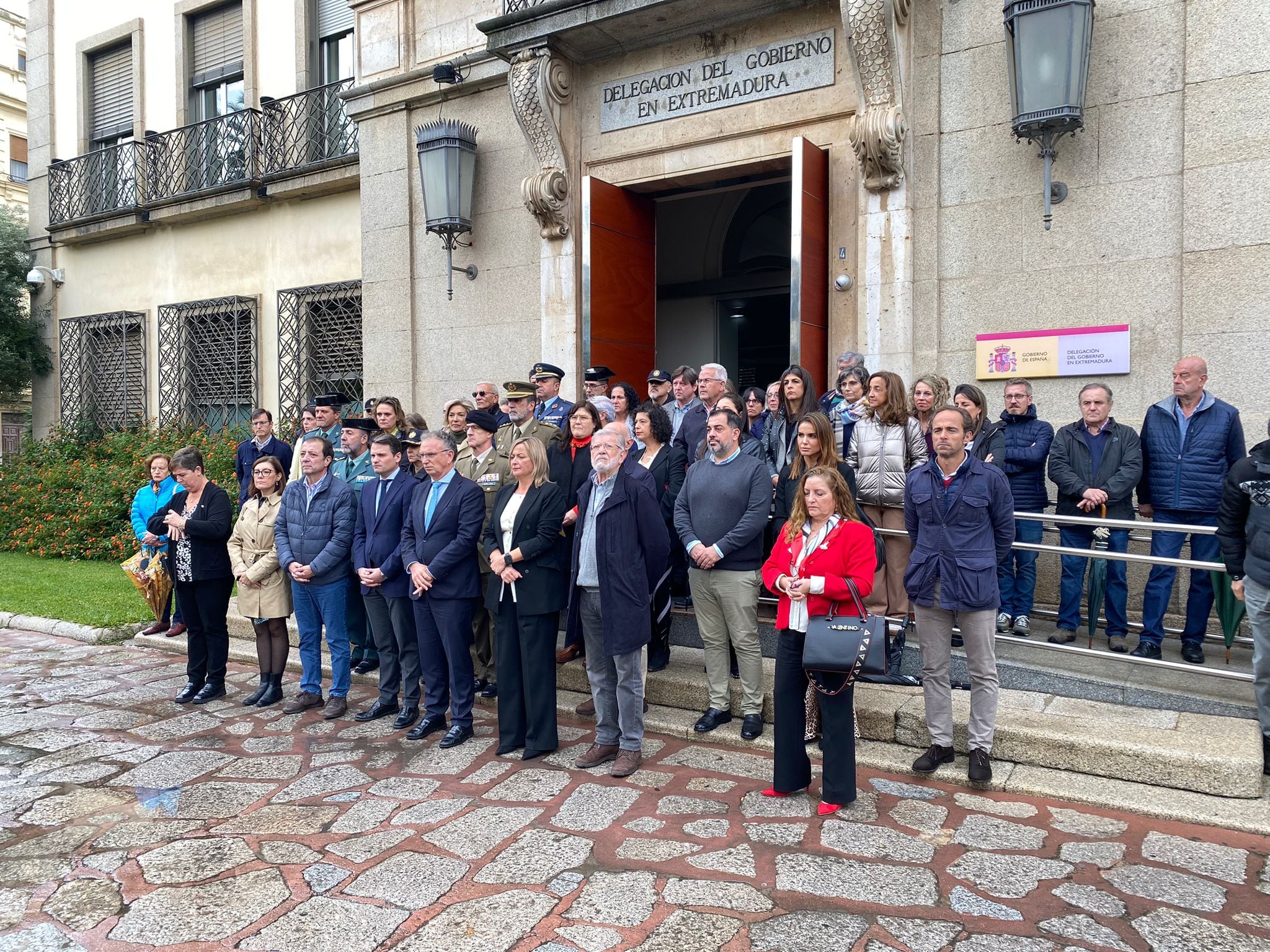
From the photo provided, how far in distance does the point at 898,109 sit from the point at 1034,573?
12.9 ft

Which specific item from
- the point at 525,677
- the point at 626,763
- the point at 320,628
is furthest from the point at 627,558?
the point at 320,628

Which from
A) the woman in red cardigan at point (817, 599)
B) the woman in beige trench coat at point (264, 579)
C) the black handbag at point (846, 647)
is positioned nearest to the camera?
the black handbag at point (846, 647)

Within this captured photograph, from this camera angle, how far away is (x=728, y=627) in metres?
5.71

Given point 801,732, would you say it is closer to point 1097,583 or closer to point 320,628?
point 1097,583

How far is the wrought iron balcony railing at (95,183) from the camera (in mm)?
15969

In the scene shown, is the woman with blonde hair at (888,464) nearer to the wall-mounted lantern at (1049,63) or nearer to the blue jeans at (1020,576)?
the blue jeans at (1020,576)

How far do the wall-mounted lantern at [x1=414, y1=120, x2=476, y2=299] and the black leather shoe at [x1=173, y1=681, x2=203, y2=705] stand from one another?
5.49 metres

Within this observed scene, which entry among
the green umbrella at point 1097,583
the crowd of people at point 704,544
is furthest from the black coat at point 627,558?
the green umbrella at point 1097,583

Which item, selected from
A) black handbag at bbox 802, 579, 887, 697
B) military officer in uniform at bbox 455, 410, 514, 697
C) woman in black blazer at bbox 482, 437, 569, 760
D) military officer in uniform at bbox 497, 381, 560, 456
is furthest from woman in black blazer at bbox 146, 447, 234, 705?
black handbag at bbox 802, 579, 887, 697

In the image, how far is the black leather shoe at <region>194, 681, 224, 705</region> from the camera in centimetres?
681

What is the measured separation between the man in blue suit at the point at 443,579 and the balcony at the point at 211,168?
844 centimetres

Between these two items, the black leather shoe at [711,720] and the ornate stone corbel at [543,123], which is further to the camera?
the ornate stone corbel at [543,123]

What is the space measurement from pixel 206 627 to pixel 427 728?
220 centimetres

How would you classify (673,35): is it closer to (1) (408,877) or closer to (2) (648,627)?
(2) (648,627)
